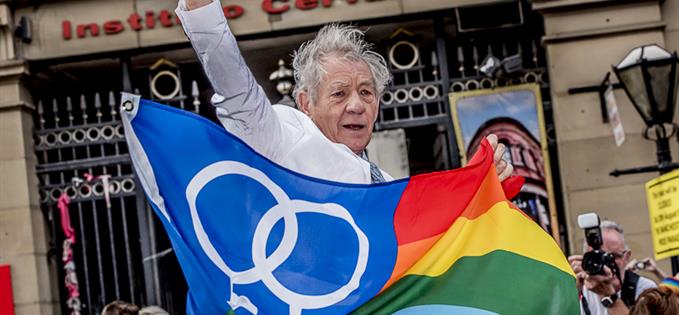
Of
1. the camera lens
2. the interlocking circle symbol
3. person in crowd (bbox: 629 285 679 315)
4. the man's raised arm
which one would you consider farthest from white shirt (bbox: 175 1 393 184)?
the camera lens

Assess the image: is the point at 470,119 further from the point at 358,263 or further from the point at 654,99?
the point at 358,263

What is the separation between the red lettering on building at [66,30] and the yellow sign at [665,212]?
547 centimetres

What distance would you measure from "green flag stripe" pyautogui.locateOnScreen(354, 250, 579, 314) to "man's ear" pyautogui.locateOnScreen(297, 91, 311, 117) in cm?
71

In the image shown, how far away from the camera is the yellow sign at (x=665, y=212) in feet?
26.2

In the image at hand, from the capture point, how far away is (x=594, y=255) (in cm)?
644

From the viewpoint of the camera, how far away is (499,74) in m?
11.1

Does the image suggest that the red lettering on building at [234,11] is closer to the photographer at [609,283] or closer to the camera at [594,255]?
the photographer at [609,283]

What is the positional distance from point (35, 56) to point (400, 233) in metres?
8.07

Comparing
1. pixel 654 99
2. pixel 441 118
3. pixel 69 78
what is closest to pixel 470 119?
pixel 441 118

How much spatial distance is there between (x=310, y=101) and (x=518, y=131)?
23.0 ft

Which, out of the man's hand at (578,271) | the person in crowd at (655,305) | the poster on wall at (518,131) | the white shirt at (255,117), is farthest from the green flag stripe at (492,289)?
the poster on wall at (518,131)

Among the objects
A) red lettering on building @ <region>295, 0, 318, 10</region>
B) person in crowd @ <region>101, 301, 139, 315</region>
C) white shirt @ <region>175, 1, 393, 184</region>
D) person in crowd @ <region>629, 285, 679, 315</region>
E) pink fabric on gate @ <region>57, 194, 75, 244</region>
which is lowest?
person in crowd @ <region>629, 285, 679, 315</region>

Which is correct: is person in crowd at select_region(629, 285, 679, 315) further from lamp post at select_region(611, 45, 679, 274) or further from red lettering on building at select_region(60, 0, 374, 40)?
red lettering on building at select_region(60, 0, 374, 40)

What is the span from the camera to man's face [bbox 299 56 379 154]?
4.20 metres
